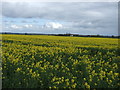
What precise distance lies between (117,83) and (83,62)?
3233mm

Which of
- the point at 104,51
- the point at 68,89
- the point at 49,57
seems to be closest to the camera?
the point at 68,89

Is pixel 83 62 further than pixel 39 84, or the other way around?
pixel 83 62

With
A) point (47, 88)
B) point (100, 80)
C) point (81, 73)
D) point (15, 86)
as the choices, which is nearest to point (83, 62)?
point (81, 73)

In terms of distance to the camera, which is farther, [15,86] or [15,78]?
[15,78]

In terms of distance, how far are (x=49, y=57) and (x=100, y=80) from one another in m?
5.15

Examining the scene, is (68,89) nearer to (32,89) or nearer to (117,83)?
(32,89)

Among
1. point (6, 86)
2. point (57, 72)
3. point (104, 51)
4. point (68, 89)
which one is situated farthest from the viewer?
point (104, 51)

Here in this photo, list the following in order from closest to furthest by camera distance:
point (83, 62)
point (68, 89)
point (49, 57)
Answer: point (68, 89) < point (83, 62) < point (49, 57)

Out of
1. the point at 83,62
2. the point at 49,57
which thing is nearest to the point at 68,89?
the point at 83,62

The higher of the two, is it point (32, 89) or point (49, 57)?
point (49, 57)

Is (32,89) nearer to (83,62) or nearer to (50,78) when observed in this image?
(50,78)

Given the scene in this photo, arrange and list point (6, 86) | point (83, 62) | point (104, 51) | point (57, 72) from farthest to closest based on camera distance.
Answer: point (104, 51), point (83, 62), point (57, 72), point (6, 86)

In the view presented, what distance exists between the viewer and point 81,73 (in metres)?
9.59

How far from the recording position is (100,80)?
28.3 ft
